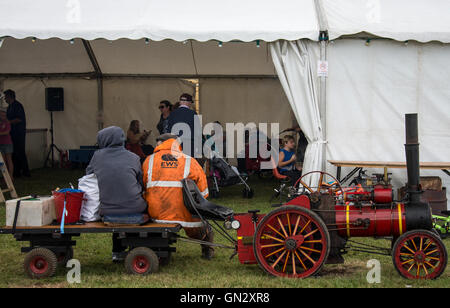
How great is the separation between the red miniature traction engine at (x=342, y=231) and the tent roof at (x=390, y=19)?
355 centimetres

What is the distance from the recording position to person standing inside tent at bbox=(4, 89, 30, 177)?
1305 centimetres

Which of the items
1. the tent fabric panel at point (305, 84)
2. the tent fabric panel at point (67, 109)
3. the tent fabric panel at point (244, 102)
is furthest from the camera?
the tent fabric panel at point (67, 109)

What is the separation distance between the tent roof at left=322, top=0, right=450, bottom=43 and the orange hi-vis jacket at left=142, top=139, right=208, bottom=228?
3696mm

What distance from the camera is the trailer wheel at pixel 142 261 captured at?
544 centimetres

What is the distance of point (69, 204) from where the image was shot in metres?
5.48

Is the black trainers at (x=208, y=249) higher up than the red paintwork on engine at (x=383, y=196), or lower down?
lower down

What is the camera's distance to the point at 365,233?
207 inches

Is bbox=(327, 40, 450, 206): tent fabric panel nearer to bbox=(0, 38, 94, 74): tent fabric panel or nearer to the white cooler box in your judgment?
the white cooler box

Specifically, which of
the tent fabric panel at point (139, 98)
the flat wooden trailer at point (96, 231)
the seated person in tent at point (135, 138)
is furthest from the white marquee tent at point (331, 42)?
the tent fabric panel at point (139, 98)

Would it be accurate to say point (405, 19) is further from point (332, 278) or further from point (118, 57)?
point (118, 57)

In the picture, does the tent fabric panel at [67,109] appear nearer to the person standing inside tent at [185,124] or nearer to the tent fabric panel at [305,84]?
the person standing inside tent at [185,124]

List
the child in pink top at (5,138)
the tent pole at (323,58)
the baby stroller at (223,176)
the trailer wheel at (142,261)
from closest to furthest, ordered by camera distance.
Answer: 1. the trailer wheel at (142,261)
2. the tent pole at (323,58)
3. the baby stroller at (223,176)
4. the child in pink top at (5,138)

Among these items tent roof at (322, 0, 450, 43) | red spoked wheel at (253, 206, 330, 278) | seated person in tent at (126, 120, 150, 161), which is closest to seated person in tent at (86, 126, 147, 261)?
red spoked wheel at (253, 206, 330, 278)

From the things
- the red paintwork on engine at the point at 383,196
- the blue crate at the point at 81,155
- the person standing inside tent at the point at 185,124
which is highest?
the person standing inside tent at the point at 185,124
